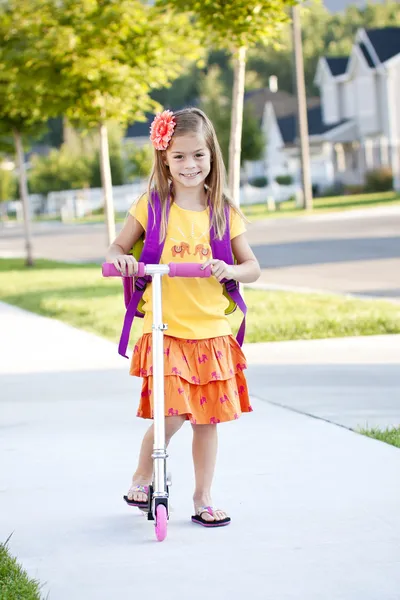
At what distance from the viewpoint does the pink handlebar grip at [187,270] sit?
466 centimetres

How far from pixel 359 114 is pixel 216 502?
54473 millimetres

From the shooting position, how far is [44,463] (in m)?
6.23

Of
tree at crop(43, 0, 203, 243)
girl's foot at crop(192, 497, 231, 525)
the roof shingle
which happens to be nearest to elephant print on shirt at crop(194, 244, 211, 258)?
girl's foot at crop(192, 497, 231, 525)

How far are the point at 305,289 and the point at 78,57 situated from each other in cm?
520

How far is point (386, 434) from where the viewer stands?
6523 millimetres

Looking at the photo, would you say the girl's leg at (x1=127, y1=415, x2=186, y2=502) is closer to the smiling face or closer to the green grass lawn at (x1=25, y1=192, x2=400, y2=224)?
the smiling face

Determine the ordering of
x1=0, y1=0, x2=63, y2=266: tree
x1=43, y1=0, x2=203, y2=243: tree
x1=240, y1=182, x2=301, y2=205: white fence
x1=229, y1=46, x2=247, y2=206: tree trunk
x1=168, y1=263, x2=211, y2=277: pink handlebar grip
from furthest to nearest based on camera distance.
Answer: x1=240, y1=182, x2=301, y2=205: white fence
x1=0, y1=0, x2=63, y2=266: tree
x1=43, y1=0, x2=203, y2=243: tree
x1=229, y1=46, x2=247, y2=206: tree trunk
x1=168, y1=263, x2=211, y2=277: pink handlebar grip

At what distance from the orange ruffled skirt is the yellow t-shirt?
50 mm

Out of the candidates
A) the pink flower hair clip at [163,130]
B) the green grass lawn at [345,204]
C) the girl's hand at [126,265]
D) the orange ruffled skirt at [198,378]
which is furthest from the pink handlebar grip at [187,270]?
the green grass lawn at [345,204]

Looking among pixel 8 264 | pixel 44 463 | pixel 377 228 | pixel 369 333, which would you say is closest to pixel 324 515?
pixel 44 463

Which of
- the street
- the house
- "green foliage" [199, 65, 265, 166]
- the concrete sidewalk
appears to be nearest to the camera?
the concrete sidewalk

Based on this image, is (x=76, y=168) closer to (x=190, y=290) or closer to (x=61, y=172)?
(x=61, y=172)

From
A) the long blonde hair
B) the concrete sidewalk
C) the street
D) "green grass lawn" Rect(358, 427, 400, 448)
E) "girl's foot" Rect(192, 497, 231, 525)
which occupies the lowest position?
the street

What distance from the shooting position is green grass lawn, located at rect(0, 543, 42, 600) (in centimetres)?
407
